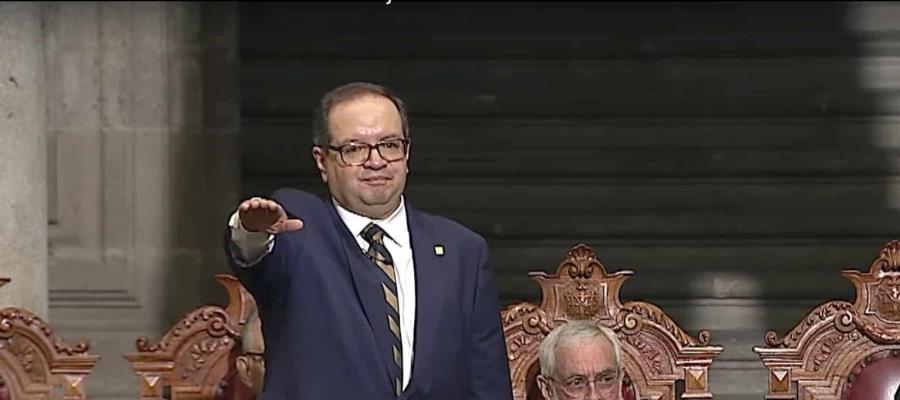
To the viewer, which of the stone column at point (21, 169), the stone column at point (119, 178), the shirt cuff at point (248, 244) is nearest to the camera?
the shirt cuff at point (248, 244)

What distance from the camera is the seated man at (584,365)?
424 centimetres

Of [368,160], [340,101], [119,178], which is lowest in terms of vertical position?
[368,160]

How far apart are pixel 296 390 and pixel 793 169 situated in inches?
160

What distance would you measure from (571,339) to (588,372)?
0.09 meters

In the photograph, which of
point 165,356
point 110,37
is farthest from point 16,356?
point 110,37

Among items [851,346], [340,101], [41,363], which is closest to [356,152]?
[340,101]

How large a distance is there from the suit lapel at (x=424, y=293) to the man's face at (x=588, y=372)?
1.35ft

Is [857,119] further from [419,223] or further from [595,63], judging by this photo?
[419,223]

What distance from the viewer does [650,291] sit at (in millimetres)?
→ 7453

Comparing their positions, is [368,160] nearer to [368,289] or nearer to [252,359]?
[368,289]

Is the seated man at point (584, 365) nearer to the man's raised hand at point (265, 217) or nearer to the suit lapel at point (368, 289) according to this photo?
the suit lapel at point (368, 289)

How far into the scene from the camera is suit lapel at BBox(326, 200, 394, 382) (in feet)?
12.9

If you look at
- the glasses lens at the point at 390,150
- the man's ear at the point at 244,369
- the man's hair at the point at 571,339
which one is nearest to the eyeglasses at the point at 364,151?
the glasses lens at the point at 390,150

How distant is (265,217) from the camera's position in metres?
3.66
